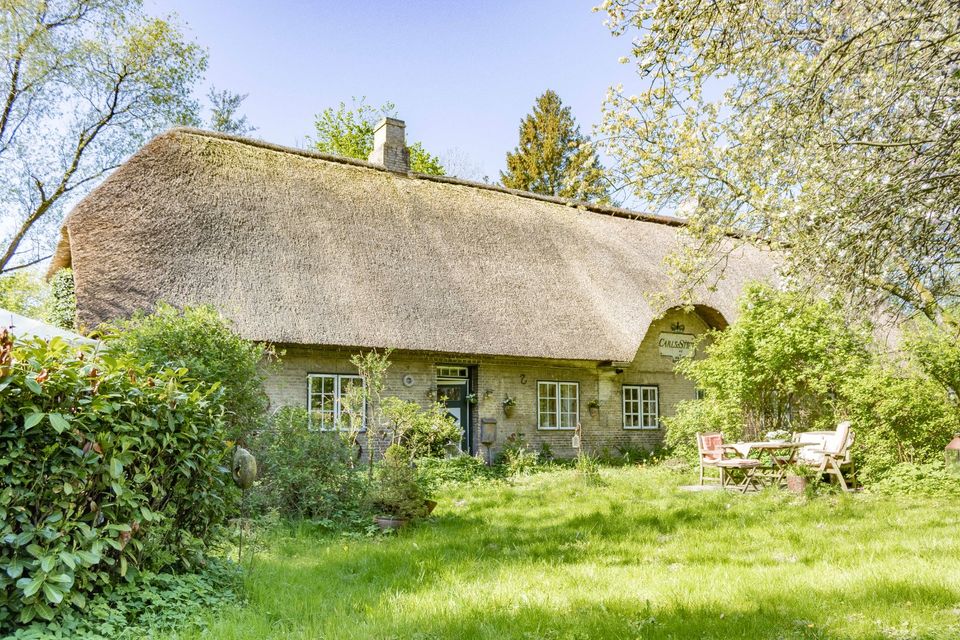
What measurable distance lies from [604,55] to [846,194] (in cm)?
264

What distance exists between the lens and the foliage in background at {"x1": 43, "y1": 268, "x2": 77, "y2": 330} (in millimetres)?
13445

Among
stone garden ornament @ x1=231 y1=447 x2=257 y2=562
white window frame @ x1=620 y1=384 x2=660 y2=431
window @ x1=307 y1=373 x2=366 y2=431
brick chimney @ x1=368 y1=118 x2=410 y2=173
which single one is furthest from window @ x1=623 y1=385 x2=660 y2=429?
stone garden ornament @ x1=231 y1=447 x2=257 y2=562

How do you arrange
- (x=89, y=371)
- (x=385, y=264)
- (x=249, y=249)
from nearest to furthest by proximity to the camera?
(x=89, y=371) → (x=249, y=249) → (x=385, y=264)

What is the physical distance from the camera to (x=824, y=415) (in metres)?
11.8

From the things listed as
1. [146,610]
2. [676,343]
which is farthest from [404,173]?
[146,610]

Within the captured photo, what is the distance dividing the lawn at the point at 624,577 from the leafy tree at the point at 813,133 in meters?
2.64

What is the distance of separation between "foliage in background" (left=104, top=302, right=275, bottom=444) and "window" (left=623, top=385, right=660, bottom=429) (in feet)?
36.0

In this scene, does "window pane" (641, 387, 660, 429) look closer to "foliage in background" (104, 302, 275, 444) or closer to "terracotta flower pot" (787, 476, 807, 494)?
"terracotta flower pot" (787, 476, 807, 494)

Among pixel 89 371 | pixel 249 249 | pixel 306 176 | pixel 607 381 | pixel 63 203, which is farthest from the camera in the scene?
pixel 63 203

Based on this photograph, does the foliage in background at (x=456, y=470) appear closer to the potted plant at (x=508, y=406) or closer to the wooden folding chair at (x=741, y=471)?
the potted plant at (x=508, y=406)

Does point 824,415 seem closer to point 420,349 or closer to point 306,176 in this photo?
point 420,349

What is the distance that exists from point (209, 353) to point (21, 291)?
21.2m

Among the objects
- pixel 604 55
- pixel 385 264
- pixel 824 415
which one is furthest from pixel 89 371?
pixel 824 415

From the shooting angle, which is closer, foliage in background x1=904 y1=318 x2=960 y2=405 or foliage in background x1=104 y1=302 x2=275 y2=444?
foliage in background x1=104 y1=302 x2=275 y2=444
